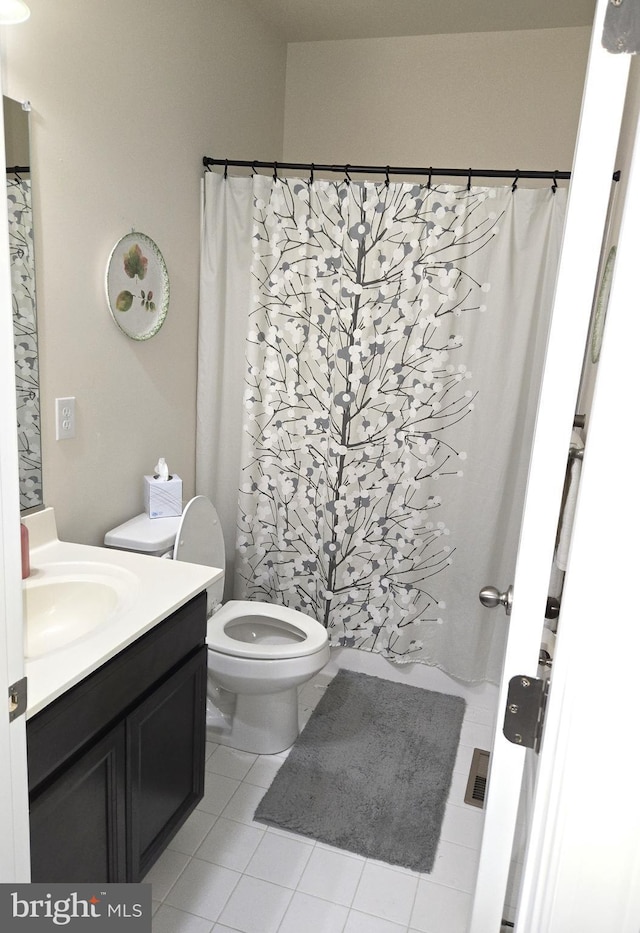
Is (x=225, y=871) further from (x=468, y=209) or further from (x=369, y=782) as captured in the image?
(x=468, y=209)

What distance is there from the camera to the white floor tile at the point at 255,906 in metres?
1.78

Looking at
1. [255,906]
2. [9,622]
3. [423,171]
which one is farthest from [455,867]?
[423,171]

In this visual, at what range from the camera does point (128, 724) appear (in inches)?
61.0

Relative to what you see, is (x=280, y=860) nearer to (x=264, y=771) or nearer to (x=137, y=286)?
(x=264, y=771)

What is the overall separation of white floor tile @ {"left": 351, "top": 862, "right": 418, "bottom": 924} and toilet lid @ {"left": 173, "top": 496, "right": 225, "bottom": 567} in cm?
108

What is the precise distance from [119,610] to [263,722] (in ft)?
3.47

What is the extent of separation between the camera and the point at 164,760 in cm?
175

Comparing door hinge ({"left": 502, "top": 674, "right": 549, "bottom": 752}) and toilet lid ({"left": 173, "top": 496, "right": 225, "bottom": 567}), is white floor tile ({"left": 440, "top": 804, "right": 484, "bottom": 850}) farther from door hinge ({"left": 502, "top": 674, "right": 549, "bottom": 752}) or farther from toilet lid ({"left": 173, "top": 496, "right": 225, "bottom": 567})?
door hinge ({"left": 502, "top": 674, "right": 549, "bottom": 752})

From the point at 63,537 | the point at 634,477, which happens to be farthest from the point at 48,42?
the point at 634,477

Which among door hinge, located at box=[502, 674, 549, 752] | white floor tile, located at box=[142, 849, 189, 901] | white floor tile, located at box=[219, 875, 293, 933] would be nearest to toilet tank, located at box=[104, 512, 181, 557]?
white floor tile, located at box=[142, 849, 189, 901]

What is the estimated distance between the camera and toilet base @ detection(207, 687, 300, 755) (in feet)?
8.09

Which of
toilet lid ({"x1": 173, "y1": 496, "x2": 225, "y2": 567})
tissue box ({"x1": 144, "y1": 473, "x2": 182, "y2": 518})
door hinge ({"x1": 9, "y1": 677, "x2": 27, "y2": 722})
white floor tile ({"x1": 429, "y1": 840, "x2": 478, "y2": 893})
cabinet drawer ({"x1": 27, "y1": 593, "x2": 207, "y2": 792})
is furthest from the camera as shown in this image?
tissue box ({"x1": 144, "y1": 473, "x2": 182, "y2": 518})

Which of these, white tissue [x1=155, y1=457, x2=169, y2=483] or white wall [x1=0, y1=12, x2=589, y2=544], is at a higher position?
white wall [x1=0, y1=12, x2=589, y2=544]

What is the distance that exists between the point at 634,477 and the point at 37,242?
1699mm
